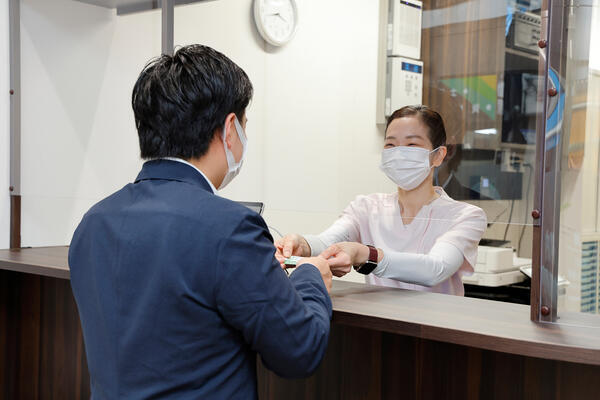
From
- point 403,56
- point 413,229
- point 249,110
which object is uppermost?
point 403,56

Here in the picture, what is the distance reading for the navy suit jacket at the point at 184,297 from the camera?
93 centimetres

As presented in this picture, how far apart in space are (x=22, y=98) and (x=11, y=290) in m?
0.79

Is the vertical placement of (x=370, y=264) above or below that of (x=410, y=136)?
below

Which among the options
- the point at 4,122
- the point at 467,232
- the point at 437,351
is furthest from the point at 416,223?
the point at 4,122

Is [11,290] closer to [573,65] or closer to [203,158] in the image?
[203,158]

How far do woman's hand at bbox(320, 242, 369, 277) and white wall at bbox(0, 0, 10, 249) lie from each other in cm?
164

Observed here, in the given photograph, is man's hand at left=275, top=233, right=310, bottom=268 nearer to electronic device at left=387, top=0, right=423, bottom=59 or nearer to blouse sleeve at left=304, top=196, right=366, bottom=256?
blouse sleeve at left=304, top=196, right=366, bottom=256

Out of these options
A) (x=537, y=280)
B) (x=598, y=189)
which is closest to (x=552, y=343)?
(x=537, y=280)

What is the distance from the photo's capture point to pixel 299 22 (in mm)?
2211

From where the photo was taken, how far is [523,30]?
1591 mm

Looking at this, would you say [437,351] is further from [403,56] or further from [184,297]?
[403,56]

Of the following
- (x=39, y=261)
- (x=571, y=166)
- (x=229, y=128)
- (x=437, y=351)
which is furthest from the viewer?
(x=39, y=261)

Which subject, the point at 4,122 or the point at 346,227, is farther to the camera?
the point at 4,122

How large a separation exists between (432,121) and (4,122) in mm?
1761
